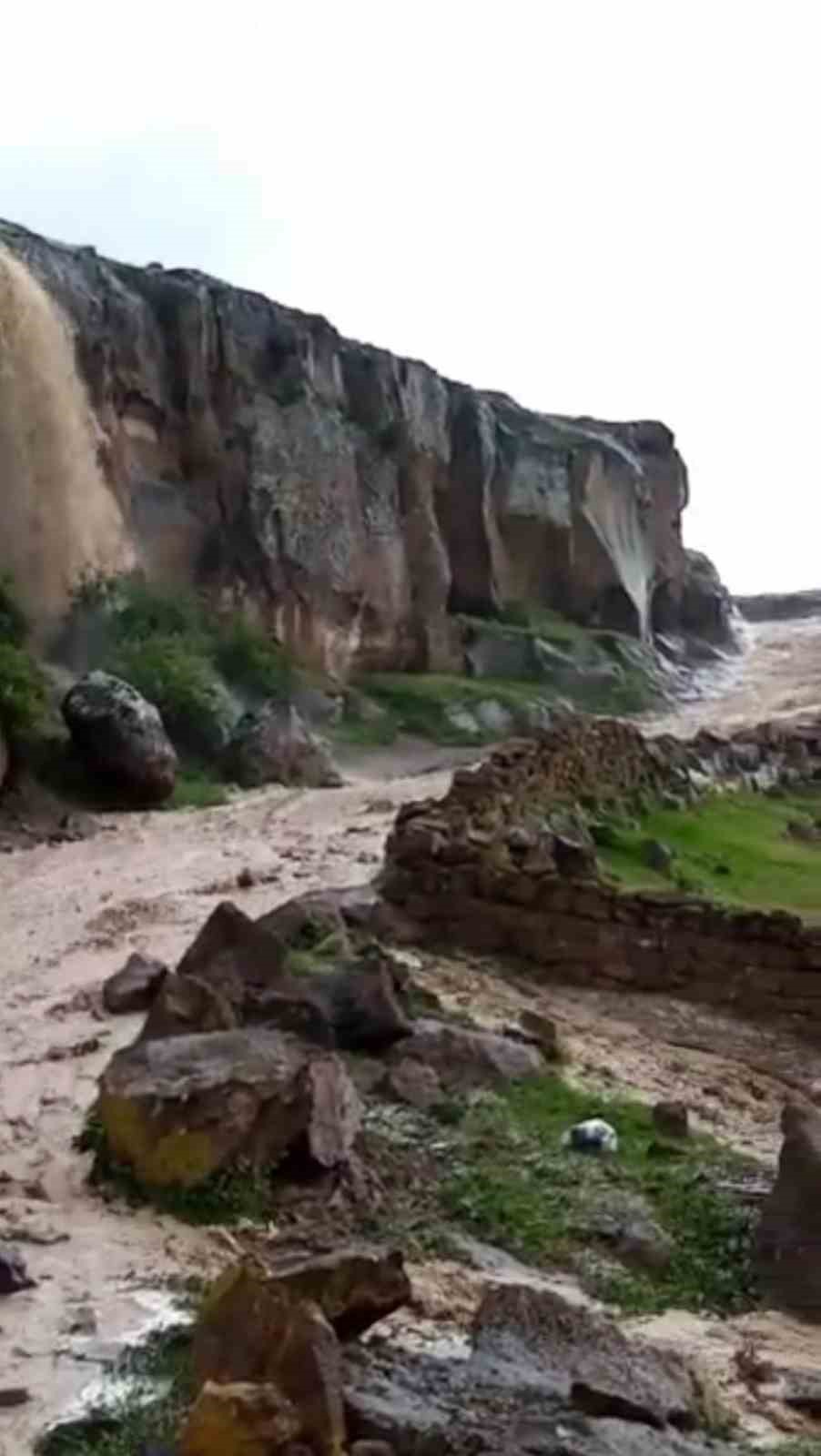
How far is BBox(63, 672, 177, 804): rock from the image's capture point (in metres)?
22.2

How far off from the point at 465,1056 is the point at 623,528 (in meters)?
38.3

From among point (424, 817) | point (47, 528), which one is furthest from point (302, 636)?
point (424, 817)

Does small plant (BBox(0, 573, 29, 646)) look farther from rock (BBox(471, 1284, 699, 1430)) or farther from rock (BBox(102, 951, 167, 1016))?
rock (BBox(471, 1284, 699, 1430))

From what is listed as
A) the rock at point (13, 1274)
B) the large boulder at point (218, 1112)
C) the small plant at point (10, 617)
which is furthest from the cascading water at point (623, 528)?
the rock at point (13, 1274)

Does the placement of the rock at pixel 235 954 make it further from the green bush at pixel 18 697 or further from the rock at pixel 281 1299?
the green bush at pixel 18 697

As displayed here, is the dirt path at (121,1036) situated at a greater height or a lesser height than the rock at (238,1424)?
lesser

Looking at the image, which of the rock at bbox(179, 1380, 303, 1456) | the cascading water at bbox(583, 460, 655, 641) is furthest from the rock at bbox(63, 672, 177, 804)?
the cascading water at bbox(583, 460, 655, 641)

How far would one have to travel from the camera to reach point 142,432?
32.9 metres

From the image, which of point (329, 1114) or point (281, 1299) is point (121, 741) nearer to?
point (329, 1114)

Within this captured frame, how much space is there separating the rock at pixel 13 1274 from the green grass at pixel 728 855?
6337 millimetres

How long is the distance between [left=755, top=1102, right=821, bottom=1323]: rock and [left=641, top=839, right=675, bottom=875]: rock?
6.45 m

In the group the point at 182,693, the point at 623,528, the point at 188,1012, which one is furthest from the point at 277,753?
the point at 623,528

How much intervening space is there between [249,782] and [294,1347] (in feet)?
66.2

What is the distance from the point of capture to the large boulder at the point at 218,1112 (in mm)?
7359
